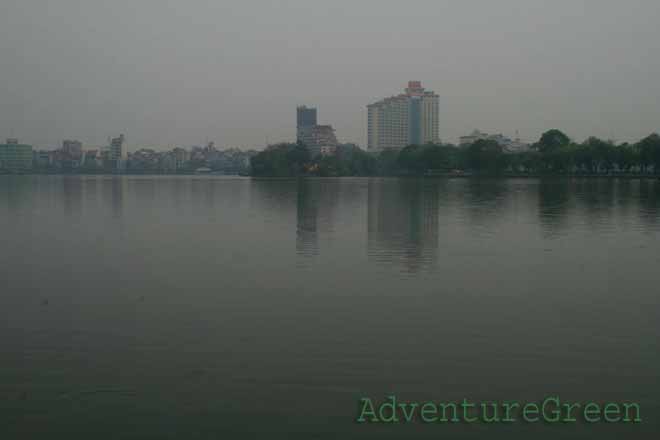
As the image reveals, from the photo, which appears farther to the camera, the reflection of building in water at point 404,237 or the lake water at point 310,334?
the reflection of building in water at point 404,237

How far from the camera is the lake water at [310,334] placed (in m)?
6.16

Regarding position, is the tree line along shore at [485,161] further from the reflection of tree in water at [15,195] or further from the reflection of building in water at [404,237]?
the reflection of building in water at [404,237]

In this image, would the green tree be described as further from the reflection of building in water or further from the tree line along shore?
the reflection of building in water

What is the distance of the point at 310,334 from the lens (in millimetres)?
8828

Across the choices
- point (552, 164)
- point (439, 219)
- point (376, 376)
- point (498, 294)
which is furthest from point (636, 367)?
point (552, 164)

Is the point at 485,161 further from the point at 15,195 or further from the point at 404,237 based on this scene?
the point at 404,237

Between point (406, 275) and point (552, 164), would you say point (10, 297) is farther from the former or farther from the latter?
point (552, 164)

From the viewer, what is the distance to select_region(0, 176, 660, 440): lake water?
6.16 m

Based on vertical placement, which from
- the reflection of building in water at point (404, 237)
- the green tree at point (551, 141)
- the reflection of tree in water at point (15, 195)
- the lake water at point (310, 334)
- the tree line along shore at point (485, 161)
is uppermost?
the green tree at point (551, 141)

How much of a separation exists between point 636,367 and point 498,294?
414 centimetres

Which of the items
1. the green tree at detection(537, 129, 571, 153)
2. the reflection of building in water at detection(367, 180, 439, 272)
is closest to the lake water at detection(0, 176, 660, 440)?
the reflection of building in water at detection(367, 180, 439, 272)

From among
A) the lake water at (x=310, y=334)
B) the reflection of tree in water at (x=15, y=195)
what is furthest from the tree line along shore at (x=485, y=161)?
the lake water at (x=310, y=334)

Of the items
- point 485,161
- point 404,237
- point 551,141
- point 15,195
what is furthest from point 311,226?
point 551,141

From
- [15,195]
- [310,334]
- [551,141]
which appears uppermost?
[551,141]
